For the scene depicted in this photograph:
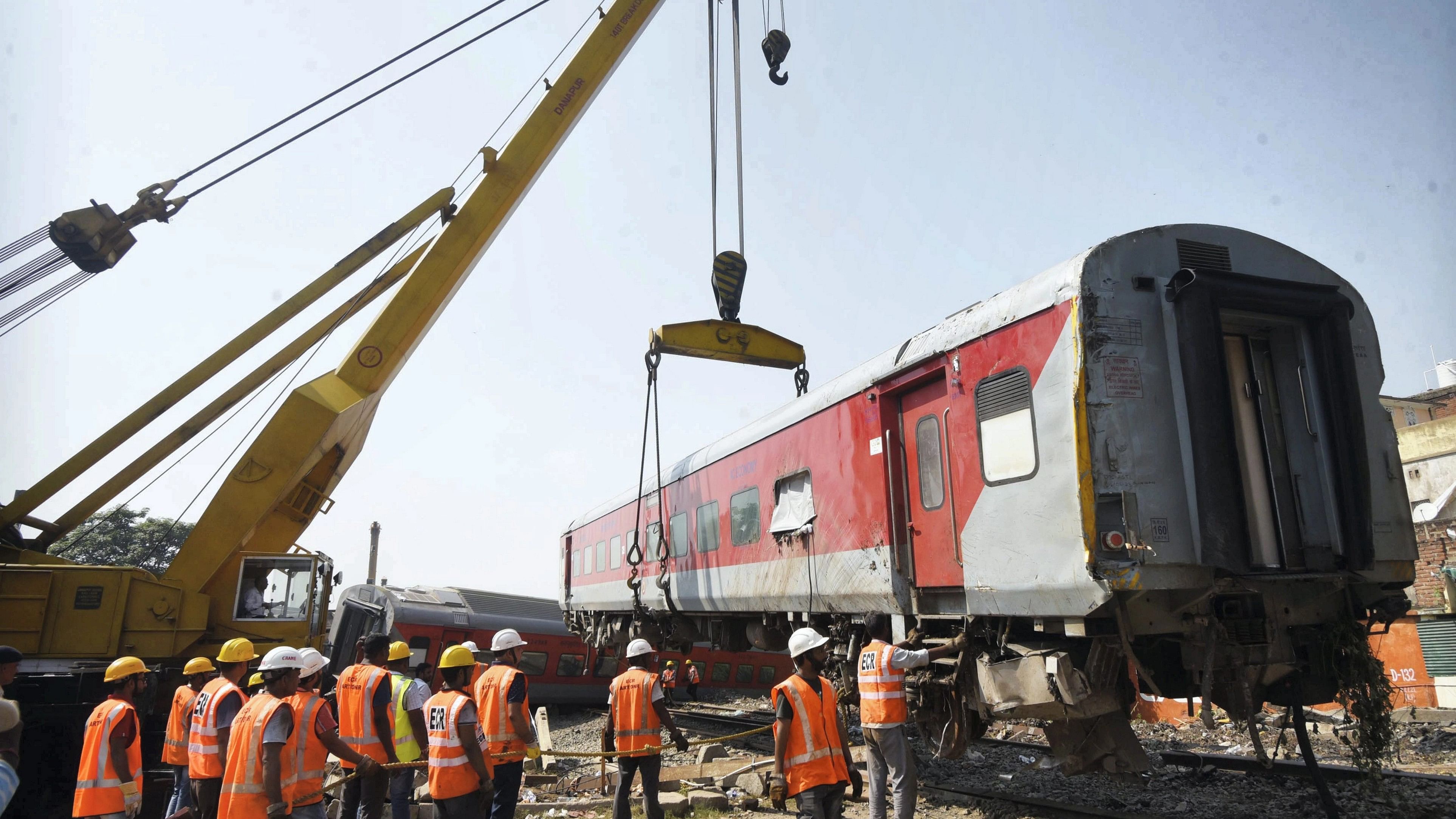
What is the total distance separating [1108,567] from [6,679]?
5.54 m

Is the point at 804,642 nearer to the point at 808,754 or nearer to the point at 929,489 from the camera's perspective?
the point at 808,754

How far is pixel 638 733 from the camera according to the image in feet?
19.9

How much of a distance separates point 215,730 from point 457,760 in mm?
1569

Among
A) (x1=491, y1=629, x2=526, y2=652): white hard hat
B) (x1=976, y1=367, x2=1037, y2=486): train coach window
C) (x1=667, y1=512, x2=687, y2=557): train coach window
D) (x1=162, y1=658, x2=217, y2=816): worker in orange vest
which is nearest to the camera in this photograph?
(x1=976, y1=367, x2=1037, y2=486): train coach window

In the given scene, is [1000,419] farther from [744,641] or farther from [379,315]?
[379,315]

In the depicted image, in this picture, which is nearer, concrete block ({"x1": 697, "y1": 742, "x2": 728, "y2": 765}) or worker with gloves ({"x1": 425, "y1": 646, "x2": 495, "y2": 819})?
worker with gloves ({"x1": 425, "y1": 646, "x2": 495, "y2": 819})

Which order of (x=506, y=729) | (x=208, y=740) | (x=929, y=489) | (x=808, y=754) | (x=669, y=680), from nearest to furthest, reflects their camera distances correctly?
1. (x=808, y=754)
2. (x=208, y=740)
3. (x=506, y=729)
4. (x=929, y=489)
5. (x=669, y=680)

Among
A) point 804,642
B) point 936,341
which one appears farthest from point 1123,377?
point 804,642

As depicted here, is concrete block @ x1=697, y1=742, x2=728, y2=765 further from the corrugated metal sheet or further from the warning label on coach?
the corrugated metal sheet

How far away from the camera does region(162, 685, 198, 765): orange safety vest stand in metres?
6.50

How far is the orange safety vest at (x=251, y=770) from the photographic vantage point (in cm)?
435

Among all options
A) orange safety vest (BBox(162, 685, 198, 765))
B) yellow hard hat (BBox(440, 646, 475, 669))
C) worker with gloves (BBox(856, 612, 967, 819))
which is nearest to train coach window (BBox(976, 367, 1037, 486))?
worker with gloves (BBox(856, 612, 967, 819))

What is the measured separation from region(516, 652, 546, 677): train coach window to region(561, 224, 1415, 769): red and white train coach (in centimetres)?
1071

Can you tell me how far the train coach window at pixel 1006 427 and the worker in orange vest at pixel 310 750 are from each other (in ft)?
14.0
